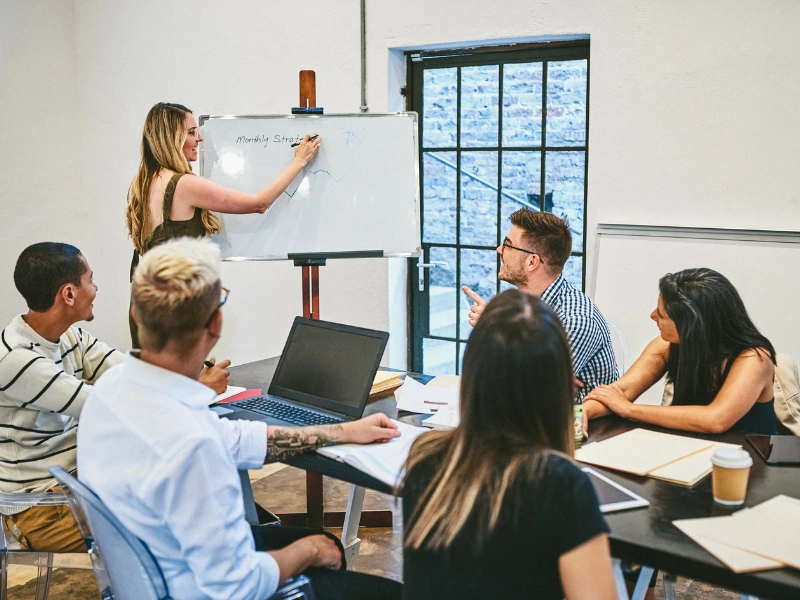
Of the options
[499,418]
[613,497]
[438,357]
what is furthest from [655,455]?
[438,357]

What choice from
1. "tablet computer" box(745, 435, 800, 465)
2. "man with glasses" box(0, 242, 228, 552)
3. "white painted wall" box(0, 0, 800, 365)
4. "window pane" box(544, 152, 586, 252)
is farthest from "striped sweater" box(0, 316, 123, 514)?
"window pane" box(544, 152, 586, 252)

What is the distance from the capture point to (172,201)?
3.17m

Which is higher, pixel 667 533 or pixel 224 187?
pixel 224 187

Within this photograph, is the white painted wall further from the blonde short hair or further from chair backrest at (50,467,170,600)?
chair backrest at (50,467,170,600)

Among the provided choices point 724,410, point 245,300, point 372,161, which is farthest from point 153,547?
point 245,300

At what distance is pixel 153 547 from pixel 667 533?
913mm

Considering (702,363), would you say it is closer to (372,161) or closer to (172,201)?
(372,161)

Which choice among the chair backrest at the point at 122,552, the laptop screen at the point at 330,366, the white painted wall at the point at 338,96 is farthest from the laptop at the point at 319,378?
the white painted wall at the point at 338,96

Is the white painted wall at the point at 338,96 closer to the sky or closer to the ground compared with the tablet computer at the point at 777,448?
closer to the sky

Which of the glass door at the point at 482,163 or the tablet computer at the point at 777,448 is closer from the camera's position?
the tablet computer at the point at 777,448

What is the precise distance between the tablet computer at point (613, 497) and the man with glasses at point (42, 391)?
1.35 m

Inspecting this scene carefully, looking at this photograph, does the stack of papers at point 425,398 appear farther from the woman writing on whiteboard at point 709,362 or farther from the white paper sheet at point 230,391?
the white paper sheet at point 230,391

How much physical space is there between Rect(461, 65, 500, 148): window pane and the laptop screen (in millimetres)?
1980

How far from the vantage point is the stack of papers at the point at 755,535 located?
1366 millimetres
